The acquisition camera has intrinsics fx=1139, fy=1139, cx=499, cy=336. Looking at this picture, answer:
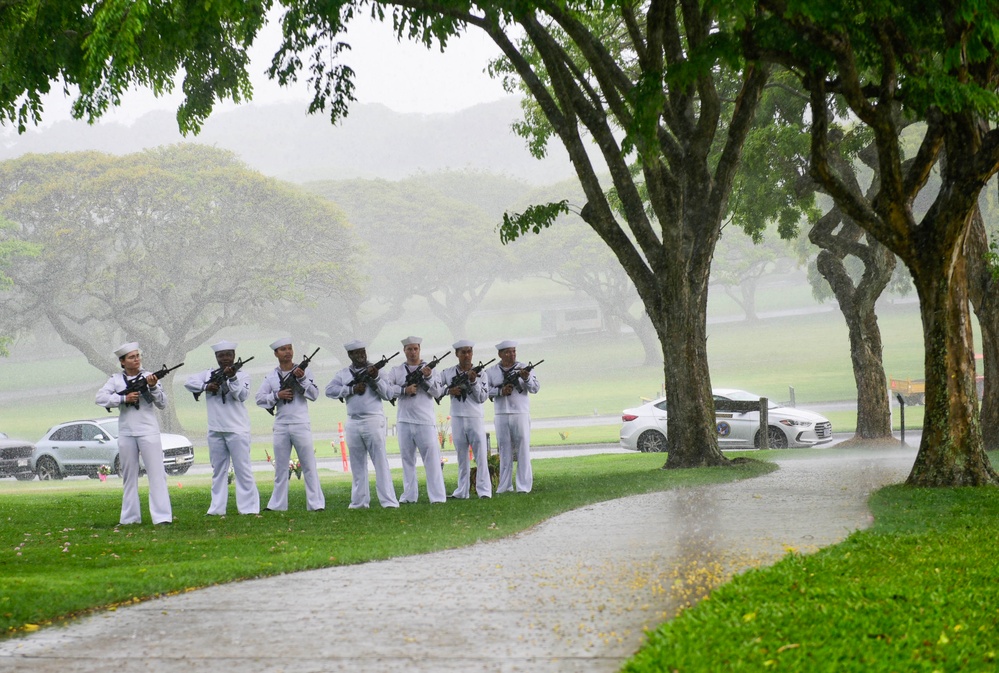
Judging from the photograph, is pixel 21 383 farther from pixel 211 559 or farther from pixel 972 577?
pixel 972 577

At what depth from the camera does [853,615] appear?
6.51 metres

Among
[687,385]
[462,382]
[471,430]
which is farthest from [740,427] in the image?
[462,382]

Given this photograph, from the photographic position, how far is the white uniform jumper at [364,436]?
14656mm

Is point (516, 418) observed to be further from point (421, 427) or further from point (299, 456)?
point (299, 456)

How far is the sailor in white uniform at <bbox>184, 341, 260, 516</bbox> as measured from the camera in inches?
549

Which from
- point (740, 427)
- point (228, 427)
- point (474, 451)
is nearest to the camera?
point (228, 427)

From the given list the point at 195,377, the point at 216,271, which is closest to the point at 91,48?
the point at 195,377

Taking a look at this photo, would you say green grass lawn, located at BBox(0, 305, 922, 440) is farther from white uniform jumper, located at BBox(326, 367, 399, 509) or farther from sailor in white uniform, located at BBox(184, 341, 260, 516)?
sailor in white uniform, located at BBox(184, 341, 260, 516)

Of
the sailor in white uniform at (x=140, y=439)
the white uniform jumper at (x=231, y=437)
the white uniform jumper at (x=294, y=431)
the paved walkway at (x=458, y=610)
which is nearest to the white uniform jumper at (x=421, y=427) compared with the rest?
the white uniform jumper at (x=294, y=431)

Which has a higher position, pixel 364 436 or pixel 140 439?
pixel 140 439

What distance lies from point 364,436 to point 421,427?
0.85 metres

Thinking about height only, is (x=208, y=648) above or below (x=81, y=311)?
below

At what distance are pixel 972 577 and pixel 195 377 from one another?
9256mm

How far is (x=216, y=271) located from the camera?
51188 millimetres
